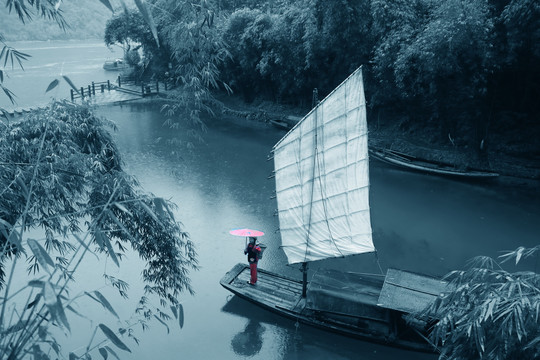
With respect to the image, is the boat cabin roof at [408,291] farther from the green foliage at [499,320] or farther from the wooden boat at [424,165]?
the wooden boat at [424,165]

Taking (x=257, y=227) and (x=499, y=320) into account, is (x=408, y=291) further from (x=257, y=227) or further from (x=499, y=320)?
(x=257, y=227)

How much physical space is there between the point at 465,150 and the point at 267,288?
993 cm

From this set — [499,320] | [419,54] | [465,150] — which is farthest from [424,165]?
[499,320]

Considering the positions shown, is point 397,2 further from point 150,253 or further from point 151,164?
point 150,253

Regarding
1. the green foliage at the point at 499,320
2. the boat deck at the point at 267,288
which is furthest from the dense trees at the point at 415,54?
the green foliage at the point at 499,320

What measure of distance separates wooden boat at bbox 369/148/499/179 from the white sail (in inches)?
262

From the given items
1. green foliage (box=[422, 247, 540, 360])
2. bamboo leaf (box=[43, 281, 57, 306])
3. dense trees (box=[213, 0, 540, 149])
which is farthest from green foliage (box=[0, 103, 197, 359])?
dense trees (box=[213, 0, 540, 149])

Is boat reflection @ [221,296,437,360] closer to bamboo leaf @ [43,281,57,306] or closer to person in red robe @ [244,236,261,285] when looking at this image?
person in red robe @ [244,236,261,285]

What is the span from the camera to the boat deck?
7.69 meters

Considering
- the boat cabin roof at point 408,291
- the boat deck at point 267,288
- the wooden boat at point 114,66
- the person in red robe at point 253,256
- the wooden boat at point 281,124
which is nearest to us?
the boat cabin roof at point 408,291

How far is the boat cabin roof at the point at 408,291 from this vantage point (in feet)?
21.2

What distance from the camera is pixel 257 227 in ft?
35.4

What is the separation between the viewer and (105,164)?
610cm

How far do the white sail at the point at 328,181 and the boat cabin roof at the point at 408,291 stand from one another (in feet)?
3.31
